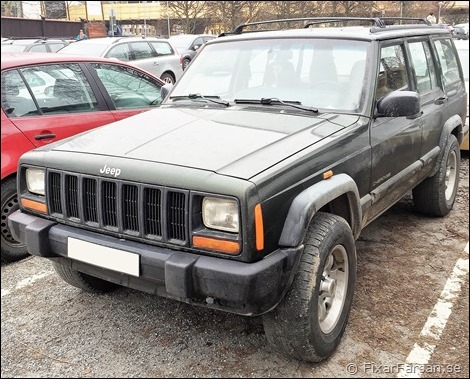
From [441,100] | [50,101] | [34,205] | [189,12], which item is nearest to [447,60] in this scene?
[441,100]

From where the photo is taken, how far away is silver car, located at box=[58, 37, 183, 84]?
1127 centimetres

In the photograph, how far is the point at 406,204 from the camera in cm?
559

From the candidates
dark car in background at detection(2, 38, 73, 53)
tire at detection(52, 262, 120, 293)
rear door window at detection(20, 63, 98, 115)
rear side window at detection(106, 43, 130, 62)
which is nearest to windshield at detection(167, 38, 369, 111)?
rear door window at detection(20, 63, 98, 115)

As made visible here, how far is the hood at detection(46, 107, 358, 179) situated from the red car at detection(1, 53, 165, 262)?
1096mm

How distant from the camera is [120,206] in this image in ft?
8.75

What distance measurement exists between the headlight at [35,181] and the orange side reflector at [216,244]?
1.17 meters

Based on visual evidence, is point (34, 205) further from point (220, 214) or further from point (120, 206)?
point (220, 214)

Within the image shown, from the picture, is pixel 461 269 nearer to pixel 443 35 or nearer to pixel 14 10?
pixel 443 35

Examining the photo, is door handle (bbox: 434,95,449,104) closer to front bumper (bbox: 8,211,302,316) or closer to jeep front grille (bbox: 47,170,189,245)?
front bumper (bbox: 8,211,302,316)

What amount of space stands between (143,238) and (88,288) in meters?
1.22

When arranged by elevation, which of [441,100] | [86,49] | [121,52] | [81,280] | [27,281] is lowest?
[27,281]

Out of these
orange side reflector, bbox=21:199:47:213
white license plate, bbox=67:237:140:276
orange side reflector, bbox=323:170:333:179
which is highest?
orange side reflector, bbox=323:170:333:179

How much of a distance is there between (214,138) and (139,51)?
10179 mm

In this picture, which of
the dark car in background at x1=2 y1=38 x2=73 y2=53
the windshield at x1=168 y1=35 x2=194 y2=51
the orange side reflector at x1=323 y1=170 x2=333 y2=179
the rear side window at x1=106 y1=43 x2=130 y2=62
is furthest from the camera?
the windshield at x1=168 y1=35 x2=194 y2=51
